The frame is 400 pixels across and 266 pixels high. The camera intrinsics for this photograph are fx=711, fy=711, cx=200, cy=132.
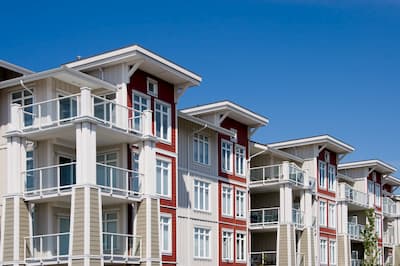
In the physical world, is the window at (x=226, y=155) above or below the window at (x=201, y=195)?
above

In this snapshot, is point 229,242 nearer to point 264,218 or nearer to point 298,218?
point 264,218

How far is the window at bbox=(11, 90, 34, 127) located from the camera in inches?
1223

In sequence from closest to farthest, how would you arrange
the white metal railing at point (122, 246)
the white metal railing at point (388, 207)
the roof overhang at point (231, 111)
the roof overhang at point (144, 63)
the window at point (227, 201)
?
the white metal railing at point (122, 246), the roof overhang at point (144, 63), the roof overhang at point (231, 111), the window at point (227, 201), the white metal railing at point (388, 207)

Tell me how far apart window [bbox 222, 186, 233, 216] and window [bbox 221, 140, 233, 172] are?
121 cm

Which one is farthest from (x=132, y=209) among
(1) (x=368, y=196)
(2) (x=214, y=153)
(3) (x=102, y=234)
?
(1) (x=368, y=196)

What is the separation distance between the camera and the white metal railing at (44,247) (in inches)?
1150

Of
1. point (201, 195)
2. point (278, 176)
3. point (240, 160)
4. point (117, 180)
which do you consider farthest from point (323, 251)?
point (117, 180)

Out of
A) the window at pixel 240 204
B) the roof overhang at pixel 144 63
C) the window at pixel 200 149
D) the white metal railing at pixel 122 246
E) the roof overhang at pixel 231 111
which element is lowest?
the white metal railing at pixel 122 246

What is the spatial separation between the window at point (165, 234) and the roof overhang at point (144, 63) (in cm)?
697

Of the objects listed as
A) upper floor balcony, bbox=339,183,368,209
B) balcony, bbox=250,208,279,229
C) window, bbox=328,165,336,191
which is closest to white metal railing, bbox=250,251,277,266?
balcony, bbox=250,208,279,229

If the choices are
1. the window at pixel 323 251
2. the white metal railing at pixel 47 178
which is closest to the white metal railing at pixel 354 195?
the window at pixel 323 251

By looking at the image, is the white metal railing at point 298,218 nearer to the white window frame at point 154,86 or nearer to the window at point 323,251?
the window at point 323,251

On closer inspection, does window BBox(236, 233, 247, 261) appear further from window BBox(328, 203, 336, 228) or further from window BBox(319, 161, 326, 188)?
window BBox(328, 203, 336, 228)

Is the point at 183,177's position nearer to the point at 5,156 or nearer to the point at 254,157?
the point at 5,156
